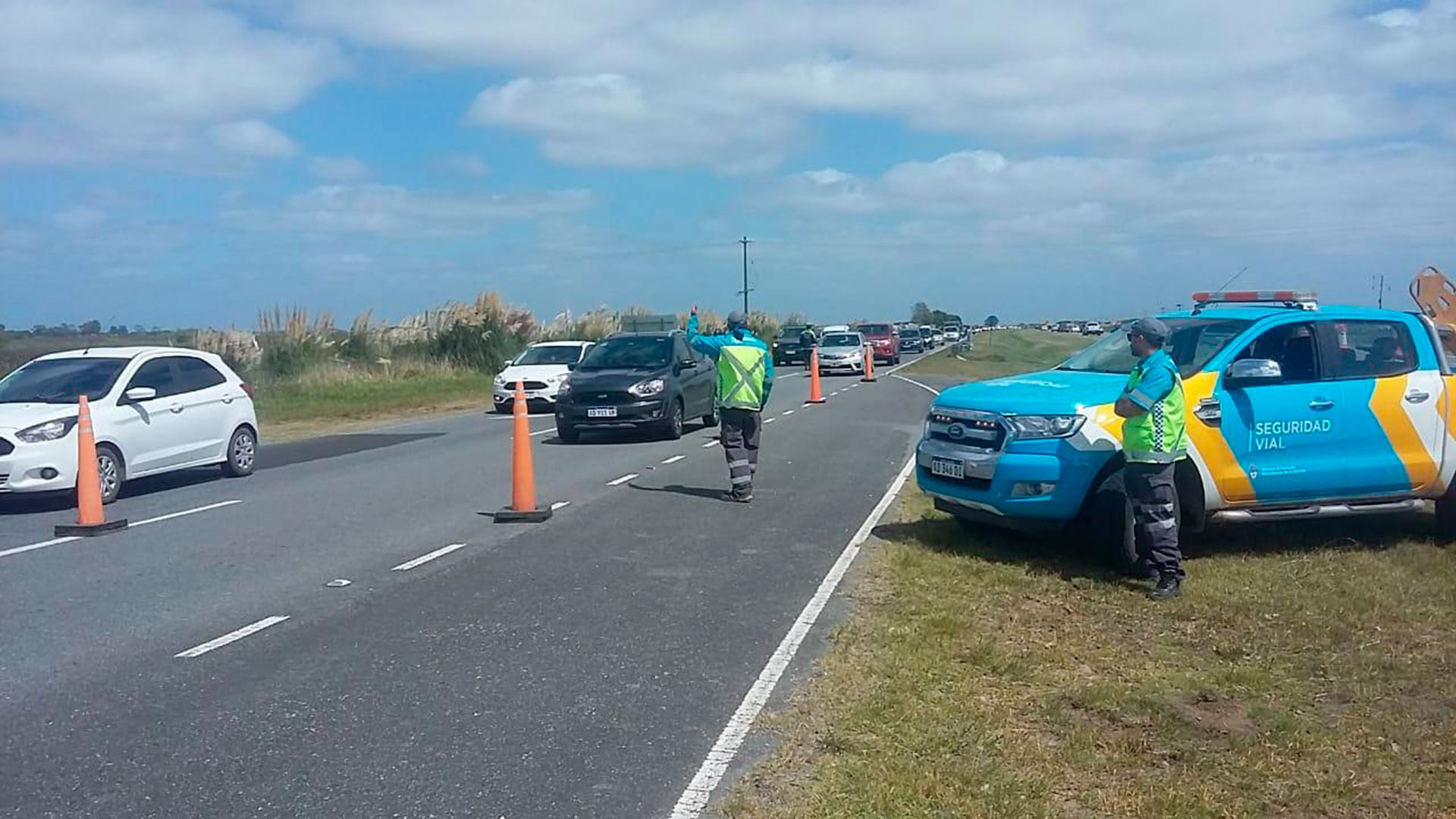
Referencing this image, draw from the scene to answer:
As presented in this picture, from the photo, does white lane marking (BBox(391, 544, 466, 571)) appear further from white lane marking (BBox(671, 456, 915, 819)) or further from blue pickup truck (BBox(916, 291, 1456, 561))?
blue pickup truck (BBox(916, 291, 1456, 561))

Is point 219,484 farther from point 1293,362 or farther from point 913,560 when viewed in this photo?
point 1293,362

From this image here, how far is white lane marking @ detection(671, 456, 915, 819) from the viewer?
4.98 metres

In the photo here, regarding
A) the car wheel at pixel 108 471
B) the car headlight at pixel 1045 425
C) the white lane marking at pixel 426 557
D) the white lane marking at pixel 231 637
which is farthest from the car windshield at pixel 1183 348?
the car wheel at pixel 108 471

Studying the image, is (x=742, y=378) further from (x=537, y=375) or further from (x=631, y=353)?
(x=537, y=375)

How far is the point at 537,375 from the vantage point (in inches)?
1107

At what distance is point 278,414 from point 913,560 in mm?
21670

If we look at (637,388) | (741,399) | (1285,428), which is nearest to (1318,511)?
(1285,428)

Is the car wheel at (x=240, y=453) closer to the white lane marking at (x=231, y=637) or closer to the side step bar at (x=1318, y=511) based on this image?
the white lane marking at (x=231, y=637)

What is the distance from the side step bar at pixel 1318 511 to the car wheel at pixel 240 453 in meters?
11.8

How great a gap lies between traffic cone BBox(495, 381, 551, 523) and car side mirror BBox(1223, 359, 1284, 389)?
6.03 metres

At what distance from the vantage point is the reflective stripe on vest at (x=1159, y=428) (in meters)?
8.24

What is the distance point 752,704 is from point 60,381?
1127cm

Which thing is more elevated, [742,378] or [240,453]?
[742,378]

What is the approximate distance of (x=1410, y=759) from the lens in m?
5.35
